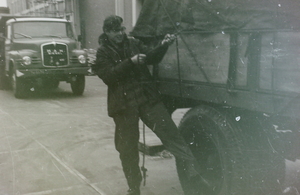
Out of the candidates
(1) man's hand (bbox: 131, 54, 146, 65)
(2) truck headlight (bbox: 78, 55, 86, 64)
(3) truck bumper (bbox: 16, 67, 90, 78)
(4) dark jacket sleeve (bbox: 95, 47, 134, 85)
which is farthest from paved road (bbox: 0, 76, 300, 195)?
(2) truck headlight (bbox: 78, 55, 86, 64)

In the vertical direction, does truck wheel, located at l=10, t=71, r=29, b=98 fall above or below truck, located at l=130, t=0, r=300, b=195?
below

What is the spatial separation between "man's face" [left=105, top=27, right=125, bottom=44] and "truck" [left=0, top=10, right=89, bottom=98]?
8131mm

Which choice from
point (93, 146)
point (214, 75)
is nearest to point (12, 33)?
point (93, 146)

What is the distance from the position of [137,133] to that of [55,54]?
8.47 meters

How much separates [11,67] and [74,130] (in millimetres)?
5819

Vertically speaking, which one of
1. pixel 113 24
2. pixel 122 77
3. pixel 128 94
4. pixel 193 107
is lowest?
pixel 193 107

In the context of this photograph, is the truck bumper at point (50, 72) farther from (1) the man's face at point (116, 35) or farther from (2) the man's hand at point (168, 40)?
(2) the man's hand at point (168, 40)

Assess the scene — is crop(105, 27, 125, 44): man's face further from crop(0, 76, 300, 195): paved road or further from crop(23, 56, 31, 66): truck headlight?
crop(23, 56, 31, 66): truck headlight

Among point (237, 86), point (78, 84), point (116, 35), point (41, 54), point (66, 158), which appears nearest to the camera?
point (237, 86)

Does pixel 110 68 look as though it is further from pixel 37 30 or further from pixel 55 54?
pixel 37 30

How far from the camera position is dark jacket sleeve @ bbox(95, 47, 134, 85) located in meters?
3.47

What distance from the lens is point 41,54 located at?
11383 millimetres

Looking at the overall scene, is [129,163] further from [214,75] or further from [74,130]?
[74,130]

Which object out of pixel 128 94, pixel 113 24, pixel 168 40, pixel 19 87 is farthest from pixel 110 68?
pixel 19 87
